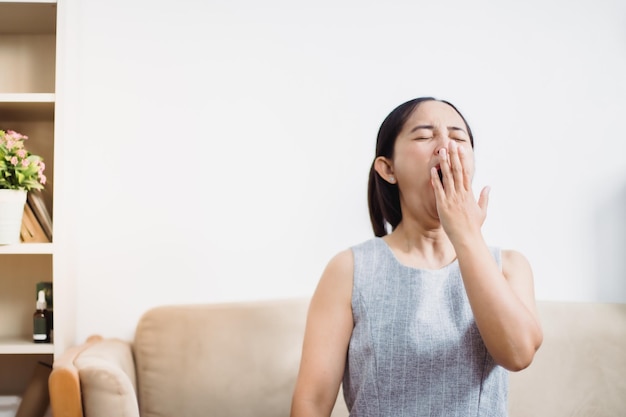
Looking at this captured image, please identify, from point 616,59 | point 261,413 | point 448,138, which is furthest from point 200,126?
point 616,59

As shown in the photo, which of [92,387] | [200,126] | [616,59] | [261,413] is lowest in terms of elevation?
[261,413]

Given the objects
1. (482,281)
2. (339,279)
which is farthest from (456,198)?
(339,279)

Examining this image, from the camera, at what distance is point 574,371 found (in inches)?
74.5

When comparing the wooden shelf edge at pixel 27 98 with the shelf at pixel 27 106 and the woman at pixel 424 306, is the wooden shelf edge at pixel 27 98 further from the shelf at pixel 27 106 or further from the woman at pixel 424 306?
the woman at pixel 424 306

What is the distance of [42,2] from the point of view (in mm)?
1845

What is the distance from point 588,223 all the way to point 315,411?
1400 millimetres

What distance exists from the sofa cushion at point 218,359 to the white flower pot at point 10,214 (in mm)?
439

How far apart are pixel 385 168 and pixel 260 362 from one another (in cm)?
80

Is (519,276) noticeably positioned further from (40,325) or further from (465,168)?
(40,325)

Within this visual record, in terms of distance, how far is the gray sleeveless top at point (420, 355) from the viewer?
1156 mm

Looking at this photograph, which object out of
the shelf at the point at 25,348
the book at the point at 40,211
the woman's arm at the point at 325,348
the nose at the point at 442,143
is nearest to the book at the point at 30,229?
the book at the point at 40,211

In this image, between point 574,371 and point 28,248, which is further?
point 574,371

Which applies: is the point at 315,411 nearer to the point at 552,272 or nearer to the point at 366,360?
the point at 366,360

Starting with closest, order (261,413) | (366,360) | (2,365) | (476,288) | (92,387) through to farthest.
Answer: (476,288) < (366,360) < (92,387) < (261,413) < (2,365)
